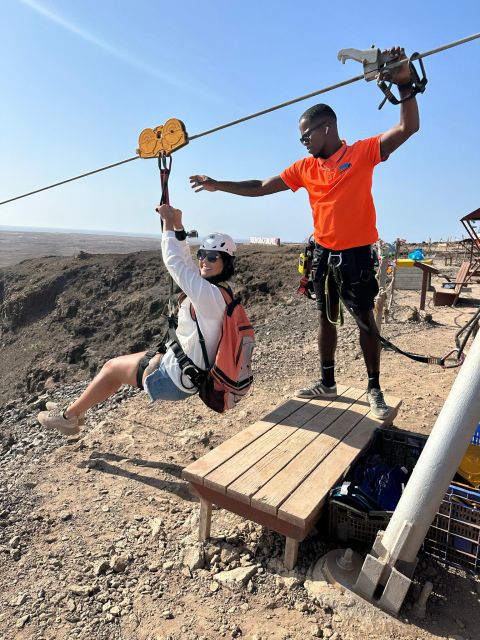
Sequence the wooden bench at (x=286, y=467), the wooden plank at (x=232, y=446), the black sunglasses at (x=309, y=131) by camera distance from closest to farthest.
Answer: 1. the wooden bench at (x=286, y=467)
2. the wooden plank at (x=232, y=446)
3. the black sunglasses at (x=309, y=131)

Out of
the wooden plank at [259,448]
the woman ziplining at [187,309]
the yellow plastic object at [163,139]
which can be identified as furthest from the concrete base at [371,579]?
the yellow plastic object at [163,139]

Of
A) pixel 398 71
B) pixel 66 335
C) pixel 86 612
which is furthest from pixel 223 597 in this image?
pixel 66 335

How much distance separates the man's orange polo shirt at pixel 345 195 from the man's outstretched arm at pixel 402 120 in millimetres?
83

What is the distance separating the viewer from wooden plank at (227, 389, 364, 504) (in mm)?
2988

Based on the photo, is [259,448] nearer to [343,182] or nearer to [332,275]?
[332,275]

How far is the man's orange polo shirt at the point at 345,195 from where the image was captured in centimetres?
381

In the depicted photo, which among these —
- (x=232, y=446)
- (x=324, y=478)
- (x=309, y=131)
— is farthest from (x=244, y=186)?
(x=324, y=478)

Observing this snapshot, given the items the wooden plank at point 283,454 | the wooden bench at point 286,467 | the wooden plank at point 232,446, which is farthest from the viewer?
the wooden plank at point 232,446

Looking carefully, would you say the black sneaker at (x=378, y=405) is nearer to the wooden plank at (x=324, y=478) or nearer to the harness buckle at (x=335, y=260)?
the wooden plank at (x=324, y=478)

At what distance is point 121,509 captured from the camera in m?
3.80

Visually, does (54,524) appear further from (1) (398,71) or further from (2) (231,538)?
(1) (398,71)

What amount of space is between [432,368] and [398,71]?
4921mm

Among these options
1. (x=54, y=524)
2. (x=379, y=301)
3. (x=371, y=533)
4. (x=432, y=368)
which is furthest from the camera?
(x=379, y=301)

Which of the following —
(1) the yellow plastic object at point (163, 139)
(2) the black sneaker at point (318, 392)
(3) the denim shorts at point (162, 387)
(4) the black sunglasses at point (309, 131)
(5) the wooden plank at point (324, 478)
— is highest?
(4) the black sunglasses at point (309, 131)
